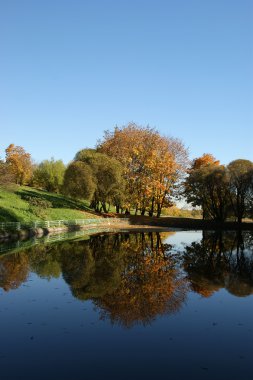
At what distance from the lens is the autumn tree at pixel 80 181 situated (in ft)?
189

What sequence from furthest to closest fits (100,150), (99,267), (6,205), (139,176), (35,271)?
1. (100,150)
2. (139,176)
3. (6,205)
4. (99,267)
5. (35,271)

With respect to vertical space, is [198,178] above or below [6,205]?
above

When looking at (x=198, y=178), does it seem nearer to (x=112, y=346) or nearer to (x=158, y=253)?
(x=158, y=253)

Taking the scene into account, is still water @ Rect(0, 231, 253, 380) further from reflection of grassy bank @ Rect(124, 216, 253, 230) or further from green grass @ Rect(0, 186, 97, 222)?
reflection of grassy bank @ Rect(124, 216, 253, 230)

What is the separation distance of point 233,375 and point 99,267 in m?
12.8

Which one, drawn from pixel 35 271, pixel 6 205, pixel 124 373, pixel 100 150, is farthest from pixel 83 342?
pixel 100 150

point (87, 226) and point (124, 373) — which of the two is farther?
point (87, 226)

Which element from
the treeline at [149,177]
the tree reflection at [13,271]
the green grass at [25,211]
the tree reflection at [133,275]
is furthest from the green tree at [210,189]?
the tree reflection at [13,271]

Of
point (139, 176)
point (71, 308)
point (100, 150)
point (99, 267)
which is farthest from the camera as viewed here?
point (100, 150)

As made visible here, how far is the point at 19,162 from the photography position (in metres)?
92.7

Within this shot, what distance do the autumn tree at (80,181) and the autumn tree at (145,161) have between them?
7464 millimetres

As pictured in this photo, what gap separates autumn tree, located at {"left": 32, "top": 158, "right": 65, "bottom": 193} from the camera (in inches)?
3688

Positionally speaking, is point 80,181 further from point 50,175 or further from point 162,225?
point 50,175

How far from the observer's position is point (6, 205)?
4531 centimetres
